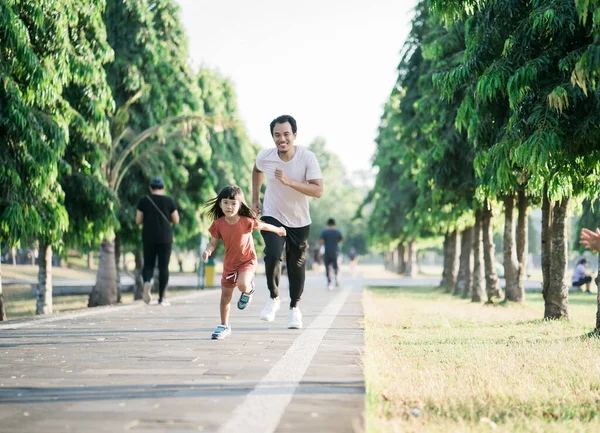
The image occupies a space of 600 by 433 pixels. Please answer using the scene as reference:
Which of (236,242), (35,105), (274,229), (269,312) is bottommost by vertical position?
(269,312)

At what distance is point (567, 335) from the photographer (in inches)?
367

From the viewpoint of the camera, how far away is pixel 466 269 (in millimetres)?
22016

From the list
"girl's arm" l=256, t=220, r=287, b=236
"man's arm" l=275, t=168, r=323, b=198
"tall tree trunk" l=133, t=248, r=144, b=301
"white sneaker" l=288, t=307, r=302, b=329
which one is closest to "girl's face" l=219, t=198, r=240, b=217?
"girl's arm" l=256, t=220, r=287, b=236

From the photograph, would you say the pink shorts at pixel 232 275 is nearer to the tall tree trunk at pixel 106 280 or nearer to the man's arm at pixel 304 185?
the man's arm at pixel 304 185

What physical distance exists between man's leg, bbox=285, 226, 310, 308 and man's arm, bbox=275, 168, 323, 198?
0.54 meters

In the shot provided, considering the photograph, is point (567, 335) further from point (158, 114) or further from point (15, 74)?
point (158, 114)

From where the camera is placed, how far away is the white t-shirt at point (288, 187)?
26.5 ft

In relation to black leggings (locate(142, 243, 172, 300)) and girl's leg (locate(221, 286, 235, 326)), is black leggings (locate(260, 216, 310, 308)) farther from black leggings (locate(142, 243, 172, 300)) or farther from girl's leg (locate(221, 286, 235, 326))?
black leggings (locate(142, 243, 172, 300))

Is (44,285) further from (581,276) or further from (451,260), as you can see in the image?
(581,276)

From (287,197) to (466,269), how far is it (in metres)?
14.8

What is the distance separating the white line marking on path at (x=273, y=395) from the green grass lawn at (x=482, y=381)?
0.49 metres

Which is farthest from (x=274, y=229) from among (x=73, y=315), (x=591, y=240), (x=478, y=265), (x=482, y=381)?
(x=478, y=265)

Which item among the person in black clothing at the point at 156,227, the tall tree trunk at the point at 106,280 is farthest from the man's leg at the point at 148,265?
the tall tree trunk at the point at 106,280

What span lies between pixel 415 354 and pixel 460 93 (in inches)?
359
